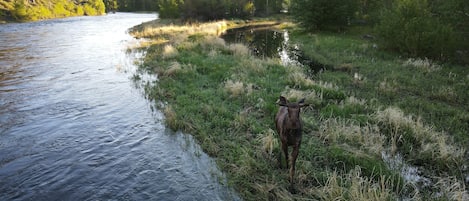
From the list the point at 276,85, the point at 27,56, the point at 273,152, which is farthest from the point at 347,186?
the point at 27,56

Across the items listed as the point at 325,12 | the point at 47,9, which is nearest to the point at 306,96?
the point at 325,12

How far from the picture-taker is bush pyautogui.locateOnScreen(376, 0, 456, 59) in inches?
850

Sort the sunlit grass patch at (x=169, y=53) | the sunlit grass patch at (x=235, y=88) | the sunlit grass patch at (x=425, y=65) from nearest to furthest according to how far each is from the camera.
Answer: the sunlit grass patch at (x=235, y=88)
the sunlit grass patch at (x=425, y=65)
the sunlit grass patch at (x=169, y=53)

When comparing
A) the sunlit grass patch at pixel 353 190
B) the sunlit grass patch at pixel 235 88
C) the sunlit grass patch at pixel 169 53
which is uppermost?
the sunlit grass patch at pixel 169 53

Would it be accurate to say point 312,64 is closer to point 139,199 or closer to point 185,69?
point 185,69

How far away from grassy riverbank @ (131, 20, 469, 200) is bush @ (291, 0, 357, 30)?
2218 centimetres

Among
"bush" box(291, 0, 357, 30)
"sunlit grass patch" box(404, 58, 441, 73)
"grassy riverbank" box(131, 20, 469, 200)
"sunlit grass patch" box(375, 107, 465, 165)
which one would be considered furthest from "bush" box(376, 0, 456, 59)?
"bush" box(291, 0, 357, 30)

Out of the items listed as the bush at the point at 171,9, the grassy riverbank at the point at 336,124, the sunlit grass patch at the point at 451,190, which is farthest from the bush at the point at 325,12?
the sunlit grass patch at the point at 451,190

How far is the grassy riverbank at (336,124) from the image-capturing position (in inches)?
306

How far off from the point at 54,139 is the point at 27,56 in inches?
789

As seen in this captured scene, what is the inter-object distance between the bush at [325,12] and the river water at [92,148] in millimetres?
31279

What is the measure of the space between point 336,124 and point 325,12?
35.5 metres

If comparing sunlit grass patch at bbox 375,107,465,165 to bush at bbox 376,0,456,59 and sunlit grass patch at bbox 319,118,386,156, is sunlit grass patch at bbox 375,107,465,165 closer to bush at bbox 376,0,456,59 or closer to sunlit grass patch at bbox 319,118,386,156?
sunlit grass patch at bbox 319,118,386,156

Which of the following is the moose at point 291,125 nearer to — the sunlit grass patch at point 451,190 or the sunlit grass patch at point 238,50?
the sunlit grass patch at point 451,190
